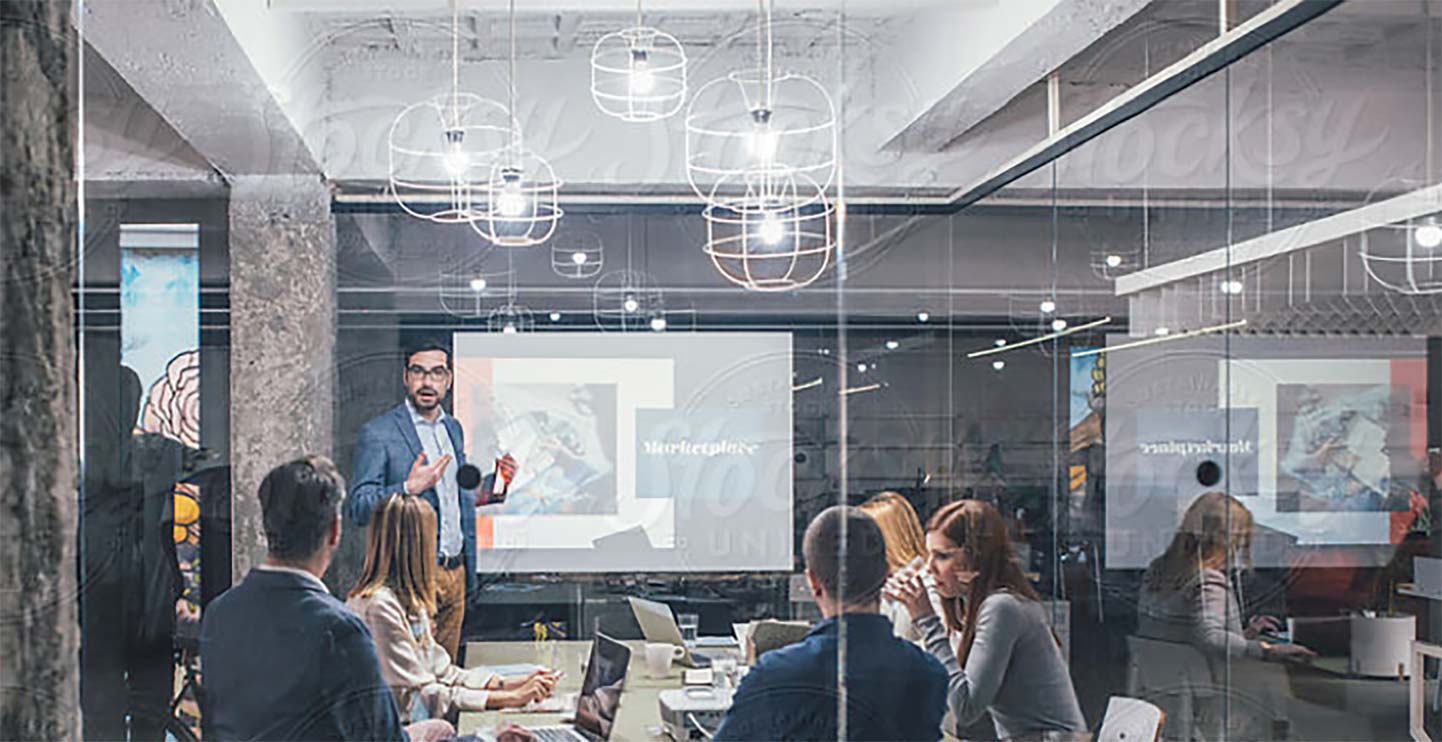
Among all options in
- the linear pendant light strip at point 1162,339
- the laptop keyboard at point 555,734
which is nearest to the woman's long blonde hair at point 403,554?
the laptop keyboard at point 555,734

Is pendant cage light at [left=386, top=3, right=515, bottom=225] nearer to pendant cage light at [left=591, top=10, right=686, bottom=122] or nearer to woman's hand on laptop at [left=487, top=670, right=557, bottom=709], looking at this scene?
pendant cage light at [left=591, top=10, right=686, bottom=122]

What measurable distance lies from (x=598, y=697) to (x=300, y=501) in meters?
0.50

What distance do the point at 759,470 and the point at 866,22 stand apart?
662mm

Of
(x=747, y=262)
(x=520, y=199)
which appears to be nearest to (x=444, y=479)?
(x=520, y=199)

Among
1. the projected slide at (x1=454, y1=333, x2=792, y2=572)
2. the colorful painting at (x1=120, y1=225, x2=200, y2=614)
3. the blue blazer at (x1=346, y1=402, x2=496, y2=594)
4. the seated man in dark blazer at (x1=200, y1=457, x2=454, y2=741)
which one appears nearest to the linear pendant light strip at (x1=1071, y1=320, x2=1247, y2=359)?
the projected slide at (x1=454, y1=333, x2=792, y2=572)

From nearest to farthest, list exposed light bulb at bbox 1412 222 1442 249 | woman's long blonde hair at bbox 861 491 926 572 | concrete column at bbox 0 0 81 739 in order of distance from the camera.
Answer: concrete column at bbox 0 0 81 739 < woman's long blonde hair at bbox 861 491 926 572 < exposed light bulb at bbox 1412 222 1442 249

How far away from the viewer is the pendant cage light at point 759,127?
6.18ft

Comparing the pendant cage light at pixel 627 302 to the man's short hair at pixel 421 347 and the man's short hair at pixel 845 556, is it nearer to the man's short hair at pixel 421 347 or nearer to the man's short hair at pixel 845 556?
the man's short hair at pixel 421 347

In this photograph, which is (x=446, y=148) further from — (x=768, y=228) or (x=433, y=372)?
(x=768, y=228)

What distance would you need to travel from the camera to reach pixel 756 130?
74.4 inches

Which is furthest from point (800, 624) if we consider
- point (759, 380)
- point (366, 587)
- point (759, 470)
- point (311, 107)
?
point (311, 107)

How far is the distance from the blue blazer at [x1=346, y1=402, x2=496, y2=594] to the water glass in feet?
0.96

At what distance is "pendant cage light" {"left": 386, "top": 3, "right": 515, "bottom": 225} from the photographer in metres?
1.86

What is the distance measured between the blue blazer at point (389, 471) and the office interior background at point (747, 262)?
25 millimetres
